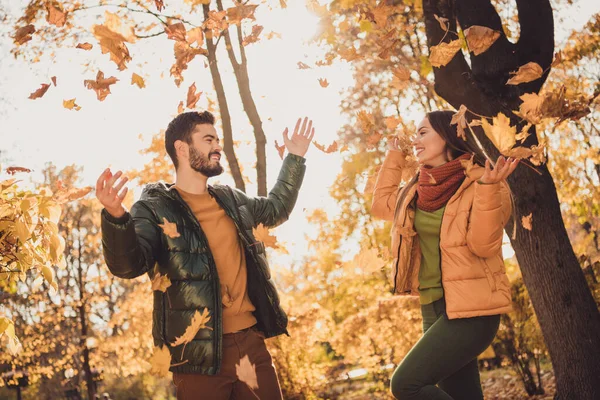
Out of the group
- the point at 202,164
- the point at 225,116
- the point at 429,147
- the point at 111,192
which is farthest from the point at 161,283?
the point at 225,116

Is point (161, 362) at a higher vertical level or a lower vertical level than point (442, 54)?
lower

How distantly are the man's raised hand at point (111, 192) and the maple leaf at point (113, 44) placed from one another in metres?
0.95

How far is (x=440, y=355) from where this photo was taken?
2.69m

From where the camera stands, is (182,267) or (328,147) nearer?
(182,267)

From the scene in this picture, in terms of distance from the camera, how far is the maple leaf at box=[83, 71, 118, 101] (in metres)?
3.57

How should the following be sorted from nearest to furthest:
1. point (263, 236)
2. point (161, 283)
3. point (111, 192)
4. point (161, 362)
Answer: point (111, 192), point (161, 362), point (161, 283), point (263, 236)

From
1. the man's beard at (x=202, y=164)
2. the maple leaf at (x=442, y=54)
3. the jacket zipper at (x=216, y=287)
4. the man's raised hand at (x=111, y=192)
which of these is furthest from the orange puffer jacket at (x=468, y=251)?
the man's raised hand at (x=111, y=192)

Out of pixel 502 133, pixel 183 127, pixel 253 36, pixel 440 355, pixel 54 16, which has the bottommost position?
pixel 440 355

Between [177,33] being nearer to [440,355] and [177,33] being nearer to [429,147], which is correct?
[429,147]

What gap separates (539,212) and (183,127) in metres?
3.20

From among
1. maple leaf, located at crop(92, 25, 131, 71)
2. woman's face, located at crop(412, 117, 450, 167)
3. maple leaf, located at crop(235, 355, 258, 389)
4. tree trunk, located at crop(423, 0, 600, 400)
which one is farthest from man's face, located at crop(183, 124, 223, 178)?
tree trunk, located at crop(423, 0, 600, 400)

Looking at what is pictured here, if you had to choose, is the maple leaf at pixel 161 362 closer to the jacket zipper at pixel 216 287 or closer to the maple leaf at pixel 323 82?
the jacket zipper at pixel 216 287

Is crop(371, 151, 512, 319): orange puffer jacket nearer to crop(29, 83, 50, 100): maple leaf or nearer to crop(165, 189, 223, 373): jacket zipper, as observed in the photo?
crop(165, 189, 223, 373): jacket zipper

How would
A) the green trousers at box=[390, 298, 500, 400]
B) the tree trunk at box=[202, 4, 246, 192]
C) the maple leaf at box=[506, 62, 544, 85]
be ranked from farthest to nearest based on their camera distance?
the tree trunk at box=[202, 4, 246, 192]
the maple leaf at box=[506, 62, 544, 85]
the green trousers at box=[390, 298, 500, 400]
